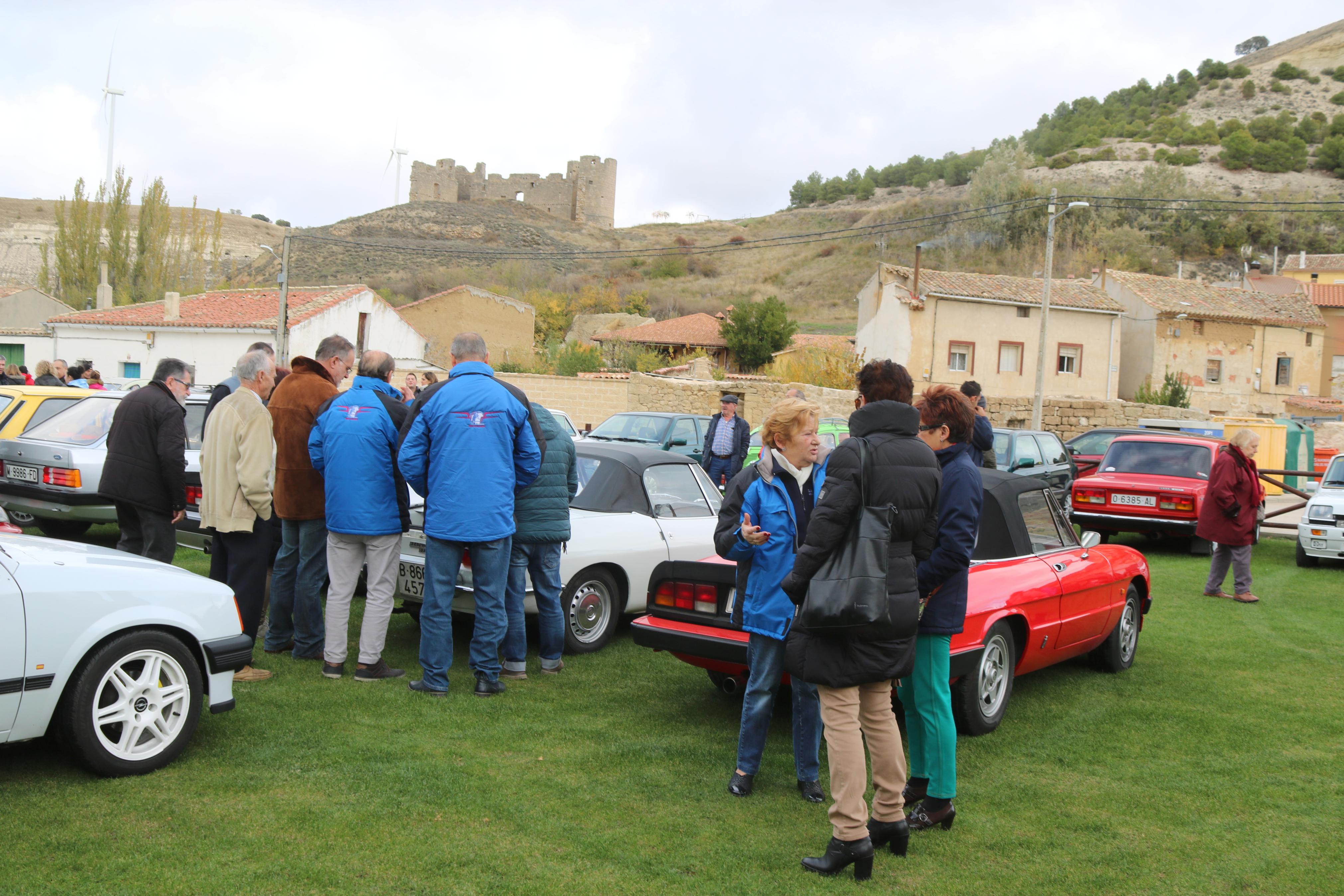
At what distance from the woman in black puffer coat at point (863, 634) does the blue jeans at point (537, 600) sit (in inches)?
106

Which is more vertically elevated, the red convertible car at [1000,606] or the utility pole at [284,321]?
the utility pole at [284,321]

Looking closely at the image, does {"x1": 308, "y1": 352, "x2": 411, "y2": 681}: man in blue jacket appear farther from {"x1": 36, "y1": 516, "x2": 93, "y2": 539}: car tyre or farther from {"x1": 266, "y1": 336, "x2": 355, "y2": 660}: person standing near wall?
{"x1": 36, "y1": 516, "x2": 93, "y2": 539}: car tyre

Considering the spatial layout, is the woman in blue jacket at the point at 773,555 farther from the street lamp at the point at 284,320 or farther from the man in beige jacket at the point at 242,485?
the street lamp at the point at 284,320

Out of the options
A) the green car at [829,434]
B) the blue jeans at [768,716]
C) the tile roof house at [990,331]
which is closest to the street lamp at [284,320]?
the green car at [829,434]

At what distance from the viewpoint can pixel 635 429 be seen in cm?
1717

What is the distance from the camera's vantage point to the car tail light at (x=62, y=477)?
900cm

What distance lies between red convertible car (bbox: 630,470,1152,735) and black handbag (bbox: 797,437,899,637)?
1427 millimetres

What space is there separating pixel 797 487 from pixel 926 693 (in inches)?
41.1

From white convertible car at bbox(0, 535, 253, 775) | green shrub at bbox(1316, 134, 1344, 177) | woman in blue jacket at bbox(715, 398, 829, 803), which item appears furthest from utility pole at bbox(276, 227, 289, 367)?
green shrub at bbox(1316, 134, 1344, 177)

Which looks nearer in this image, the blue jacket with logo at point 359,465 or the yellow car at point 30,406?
the blue jacket with logo at point 359,465

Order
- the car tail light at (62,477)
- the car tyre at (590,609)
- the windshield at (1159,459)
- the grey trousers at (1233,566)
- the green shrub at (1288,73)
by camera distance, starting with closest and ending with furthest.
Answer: the car tyre at (590,609)
the car tail light at (62,477)
the grey trousers at (1233,566)
the windshield at (1159,459)
the green shrub at (1288,73)

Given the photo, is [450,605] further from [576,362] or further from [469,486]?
[576,362]

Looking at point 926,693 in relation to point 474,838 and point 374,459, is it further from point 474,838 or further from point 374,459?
point 374,459

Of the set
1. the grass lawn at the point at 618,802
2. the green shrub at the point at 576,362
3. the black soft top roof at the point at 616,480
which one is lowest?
the grass lawn at the point at 618,802
